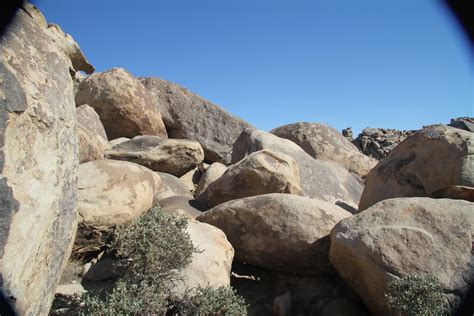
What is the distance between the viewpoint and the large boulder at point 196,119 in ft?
33.0

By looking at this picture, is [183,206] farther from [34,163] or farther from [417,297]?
[34,163]

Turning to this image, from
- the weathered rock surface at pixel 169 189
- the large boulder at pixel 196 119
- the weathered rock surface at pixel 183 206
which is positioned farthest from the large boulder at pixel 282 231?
the large boulder at pixel 196 119

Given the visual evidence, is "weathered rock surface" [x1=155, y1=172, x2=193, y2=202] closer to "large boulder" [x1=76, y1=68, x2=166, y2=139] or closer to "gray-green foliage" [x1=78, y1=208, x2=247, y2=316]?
"gray-green foliage" [x1=78, y1=208, x2=247, y2=316]

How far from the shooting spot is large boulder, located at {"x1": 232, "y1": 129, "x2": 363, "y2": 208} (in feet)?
22.9

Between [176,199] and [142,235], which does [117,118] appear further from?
[142,235]

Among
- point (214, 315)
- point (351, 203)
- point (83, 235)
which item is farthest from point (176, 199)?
point (351, 203)

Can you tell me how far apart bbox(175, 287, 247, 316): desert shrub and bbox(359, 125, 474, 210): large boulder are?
2610mm

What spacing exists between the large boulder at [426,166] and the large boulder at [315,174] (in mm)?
1370

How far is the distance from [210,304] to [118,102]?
630 centimetres

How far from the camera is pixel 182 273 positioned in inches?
144

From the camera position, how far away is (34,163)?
230 centimetres

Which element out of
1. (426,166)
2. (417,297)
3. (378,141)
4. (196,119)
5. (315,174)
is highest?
(378,141)

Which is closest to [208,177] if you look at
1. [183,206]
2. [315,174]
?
[183,206]

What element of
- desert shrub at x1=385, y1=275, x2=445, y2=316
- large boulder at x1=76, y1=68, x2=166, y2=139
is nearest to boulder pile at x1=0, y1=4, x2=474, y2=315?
desert shrub at x1=385, y1=275, x2=445, y2=316
